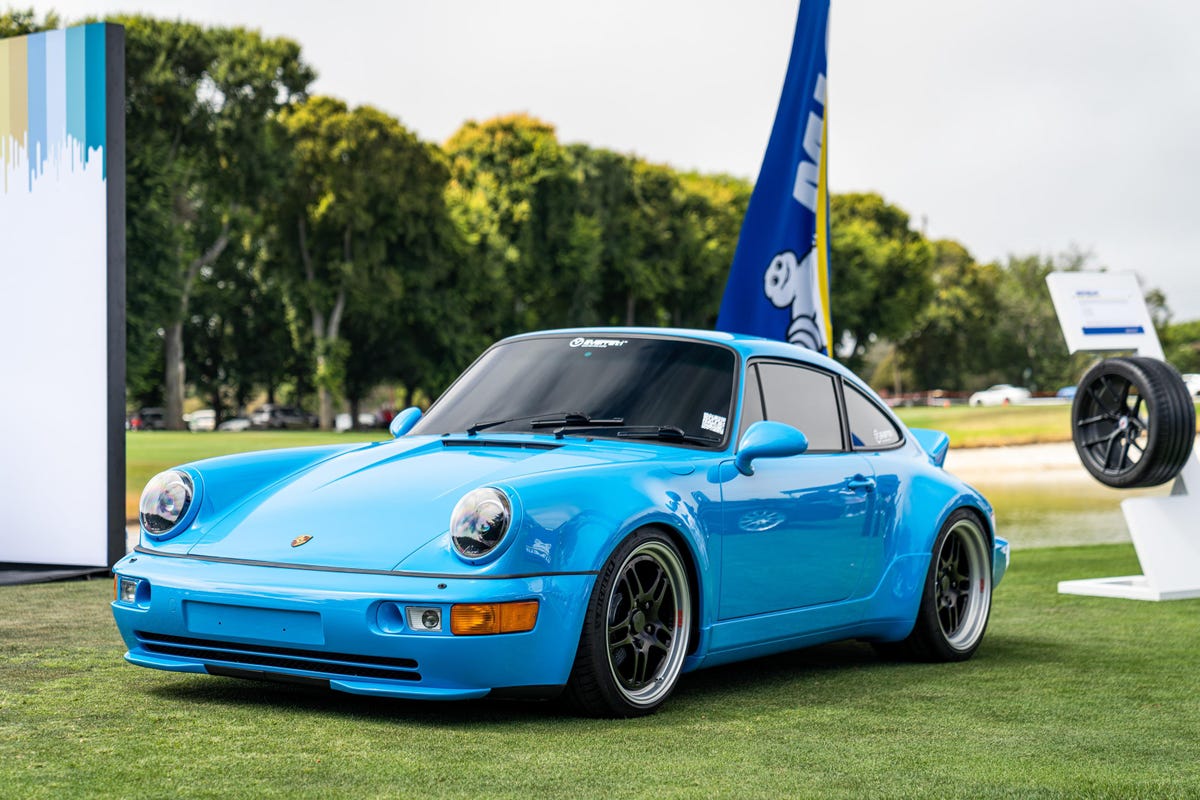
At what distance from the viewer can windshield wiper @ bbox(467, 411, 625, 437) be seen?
20.1 ft

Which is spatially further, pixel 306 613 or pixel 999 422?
pixel 999 422

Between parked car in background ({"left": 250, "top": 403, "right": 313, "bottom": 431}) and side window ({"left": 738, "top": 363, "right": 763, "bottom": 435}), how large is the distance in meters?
63.8

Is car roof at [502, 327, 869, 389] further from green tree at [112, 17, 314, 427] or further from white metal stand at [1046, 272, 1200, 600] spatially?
green tree at [112, 17, 314, 427]

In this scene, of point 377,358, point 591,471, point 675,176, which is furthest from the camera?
point 675,176

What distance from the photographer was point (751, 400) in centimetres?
641

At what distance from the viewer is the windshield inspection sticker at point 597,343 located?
21.2 feet

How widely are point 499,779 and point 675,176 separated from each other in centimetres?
6365

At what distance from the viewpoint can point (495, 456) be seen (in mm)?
5719

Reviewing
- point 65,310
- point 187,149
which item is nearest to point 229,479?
point 65,310

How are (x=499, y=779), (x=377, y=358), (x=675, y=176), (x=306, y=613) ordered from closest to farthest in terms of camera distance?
(x=499, y=779) → (x=306, y=613) → (x=377, y=358) → (x=675, y=176)

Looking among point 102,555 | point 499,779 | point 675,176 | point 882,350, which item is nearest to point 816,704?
point 499,779

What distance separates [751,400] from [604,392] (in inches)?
24.5

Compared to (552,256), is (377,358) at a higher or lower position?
lower

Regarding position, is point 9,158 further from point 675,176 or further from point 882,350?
point 882,350
